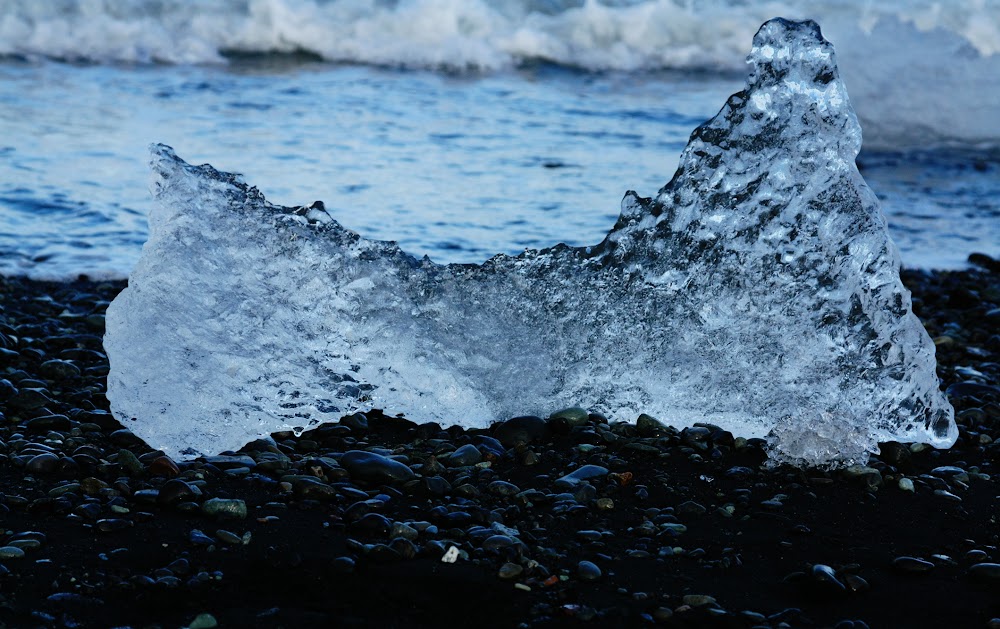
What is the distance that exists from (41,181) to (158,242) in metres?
4.31

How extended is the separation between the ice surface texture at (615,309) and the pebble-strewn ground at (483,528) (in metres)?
0.13

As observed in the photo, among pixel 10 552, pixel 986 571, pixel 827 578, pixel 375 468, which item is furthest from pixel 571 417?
pixel 10 552

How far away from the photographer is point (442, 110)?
429 inches

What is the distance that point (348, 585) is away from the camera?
258 centimetres

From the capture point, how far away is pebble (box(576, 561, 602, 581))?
8.70ft

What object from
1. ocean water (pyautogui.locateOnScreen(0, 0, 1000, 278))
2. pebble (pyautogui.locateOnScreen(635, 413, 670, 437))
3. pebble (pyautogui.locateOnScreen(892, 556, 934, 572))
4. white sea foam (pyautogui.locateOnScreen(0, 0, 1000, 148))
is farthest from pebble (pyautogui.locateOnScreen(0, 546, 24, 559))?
white sea foam (pyautogui.locateOnScreen(0, 0, 1000, 148))

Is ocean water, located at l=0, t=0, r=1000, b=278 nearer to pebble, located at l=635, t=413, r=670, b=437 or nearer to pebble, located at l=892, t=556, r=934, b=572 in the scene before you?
pebble, located at l=635, t=413, r=670, b=437


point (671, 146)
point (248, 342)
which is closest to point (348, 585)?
point (248, 342)

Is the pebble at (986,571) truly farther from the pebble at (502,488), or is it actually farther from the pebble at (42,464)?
the pebble at (42,464)

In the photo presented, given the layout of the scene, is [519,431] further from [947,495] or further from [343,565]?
[947,495]

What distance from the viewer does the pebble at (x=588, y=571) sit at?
265 centimetres

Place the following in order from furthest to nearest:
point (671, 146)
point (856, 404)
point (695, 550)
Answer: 1. point (671, 146)
2. point (856, 404)
3. point (695, 550)

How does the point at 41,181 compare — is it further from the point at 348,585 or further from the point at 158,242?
the point at 348,585

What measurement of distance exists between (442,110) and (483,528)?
850cm
